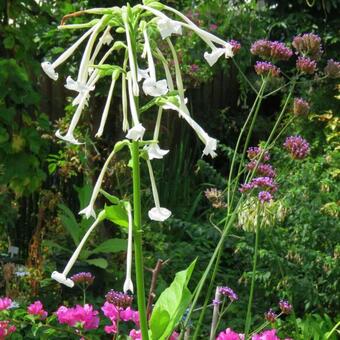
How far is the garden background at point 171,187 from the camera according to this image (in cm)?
436

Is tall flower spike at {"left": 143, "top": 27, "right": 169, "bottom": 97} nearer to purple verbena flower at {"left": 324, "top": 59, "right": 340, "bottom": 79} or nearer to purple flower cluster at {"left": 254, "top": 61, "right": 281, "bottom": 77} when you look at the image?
purple flower cluster at {"left": 254, "top": 61, "right": 281, "bottom": 77}

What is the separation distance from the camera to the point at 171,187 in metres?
6.78

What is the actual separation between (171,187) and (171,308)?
506 cm

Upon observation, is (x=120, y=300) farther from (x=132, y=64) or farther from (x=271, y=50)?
(x=132, y=64)

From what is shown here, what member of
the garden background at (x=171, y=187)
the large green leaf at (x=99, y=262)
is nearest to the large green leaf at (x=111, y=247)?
the garden background at (x=171, y=187)

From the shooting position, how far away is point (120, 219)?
1.61m

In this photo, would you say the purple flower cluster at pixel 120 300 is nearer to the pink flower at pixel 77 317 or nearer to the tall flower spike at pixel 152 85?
the pink flower at pixel 77 317

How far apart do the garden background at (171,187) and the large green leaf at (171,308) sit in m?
1.51

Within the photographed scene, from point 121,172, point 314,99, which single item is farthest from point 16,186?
point 314,99

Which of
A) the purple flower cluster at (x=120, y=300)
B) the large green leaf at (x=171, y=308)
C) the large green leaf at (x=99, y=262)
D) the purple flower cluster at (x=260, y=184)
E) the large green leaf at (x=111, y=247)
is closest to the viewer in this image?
the large green leaf at (x=171, y=308)

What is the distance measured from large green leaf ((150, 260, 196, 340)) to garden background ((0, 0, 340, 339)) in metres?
1.51

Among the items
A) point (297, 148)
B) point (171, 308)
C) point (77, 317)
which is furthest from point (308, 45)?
point (171, 308)

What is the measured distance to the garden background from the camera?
4.36 metres

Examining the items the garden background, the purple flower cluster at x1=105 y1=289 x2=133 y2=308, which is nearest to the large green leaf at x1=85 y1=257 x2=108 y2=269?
the garden background
